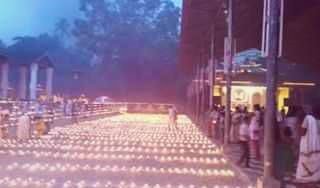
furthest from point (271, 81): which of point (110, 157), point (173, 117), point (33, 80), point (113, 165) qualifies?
point (33, 80)

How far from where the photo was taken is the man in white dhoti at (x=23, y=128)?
965 inches

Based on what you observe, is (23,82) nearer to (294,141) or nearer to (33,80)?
(33,80)

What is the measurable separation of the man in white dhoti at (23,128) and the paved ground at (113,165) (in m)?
0.65

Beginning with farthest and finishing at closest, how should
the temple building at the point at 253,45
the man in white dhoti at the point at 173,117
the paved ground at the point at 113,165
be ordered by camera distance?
the man in white dhoti at the point at 173,117, the temple building at the point at 253,45, the paved ground at the point at 113,165

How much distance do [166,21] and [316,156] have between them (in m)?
94.0

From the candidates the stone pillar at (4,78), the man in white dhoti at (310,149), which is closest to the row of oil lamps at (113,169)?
the man in white dhoti at (310,149)

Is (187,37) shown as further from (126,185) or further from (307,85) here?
(126,185)

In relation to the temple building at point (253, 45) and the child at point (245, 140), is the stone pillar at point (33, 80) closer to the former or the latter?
the temple building at point (253, 45)

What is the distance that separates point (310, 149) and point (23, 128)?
52.8 ft

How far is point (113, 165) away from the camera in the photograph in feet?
54.2

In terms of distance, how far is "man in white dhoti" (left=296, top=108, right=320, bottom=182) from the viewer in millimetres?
10469

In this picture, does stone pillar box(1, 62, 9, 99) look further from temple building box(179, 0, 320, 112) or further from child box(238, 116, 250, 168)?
child box(238, 116, 250, 168)

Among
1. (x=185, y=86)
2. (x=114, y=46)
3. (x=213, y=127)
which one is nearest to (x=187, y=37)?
(x=213, y=127)

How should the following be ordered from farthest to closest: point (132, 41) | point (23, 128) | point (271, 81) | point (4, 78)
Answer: point (132, 41)
point (4, 78)
point (23, 128)
point (271, 81)
